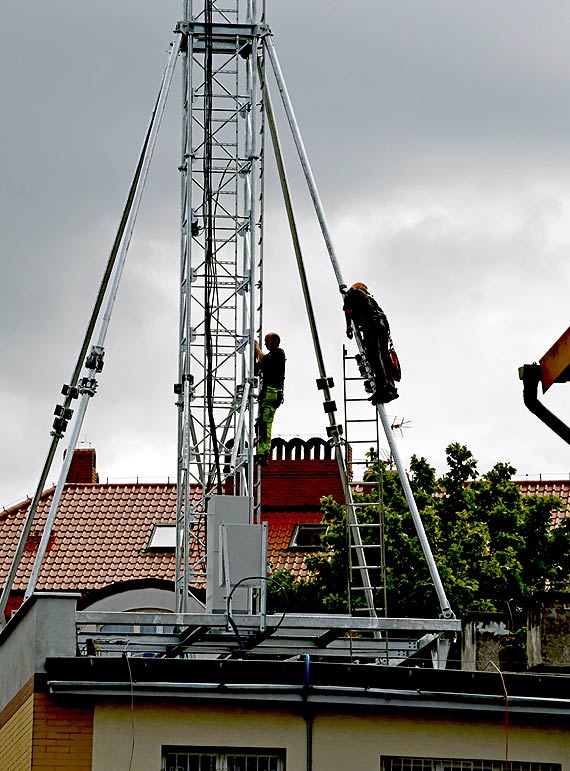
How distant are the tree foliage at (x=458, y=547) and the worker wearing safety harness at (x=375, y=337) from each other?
11052mm

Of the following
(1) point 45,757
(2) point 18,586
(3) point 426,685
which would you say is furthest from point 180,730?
(2) point 18,586

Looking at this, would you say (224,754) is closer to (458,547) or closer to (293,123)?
(293,123)

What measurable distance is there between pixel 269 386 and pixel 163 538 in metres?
21.2

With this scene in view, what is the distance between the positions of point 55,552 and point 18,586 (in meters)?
2.68

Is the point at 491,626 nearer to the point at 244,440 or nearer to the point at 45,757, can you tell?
the point at 244,440

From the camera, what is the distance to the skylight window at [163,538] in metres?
43.8

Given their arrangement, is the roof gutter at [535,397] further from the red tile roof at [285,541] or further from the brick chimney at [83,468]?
the brick chimney at [83,468]

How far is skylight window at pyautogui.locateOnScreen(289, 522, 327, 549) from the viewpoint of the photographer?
148 ft

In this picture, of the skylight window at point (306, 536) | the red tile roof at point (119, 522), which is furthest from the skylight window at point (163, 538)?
the skylight window at point (306, 536)

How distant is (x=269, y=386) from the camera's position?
23812mm

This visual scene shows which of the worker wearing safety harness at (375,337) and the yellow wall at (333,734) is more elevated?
the worker wearing safety harness at (375,337)

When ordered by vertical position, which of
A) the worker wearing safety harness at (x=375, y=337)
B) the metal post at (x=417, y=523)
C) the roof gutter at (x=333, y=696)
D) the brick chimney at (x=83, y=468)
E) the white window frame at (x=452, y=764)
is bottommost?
the white window frame at (x=452, y=764)

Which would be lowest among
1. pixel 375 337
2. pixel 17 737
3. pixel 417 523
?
pixel 17 737

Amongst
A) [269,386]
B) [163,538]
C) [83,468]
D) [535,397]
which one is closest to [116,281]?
[269,386]
